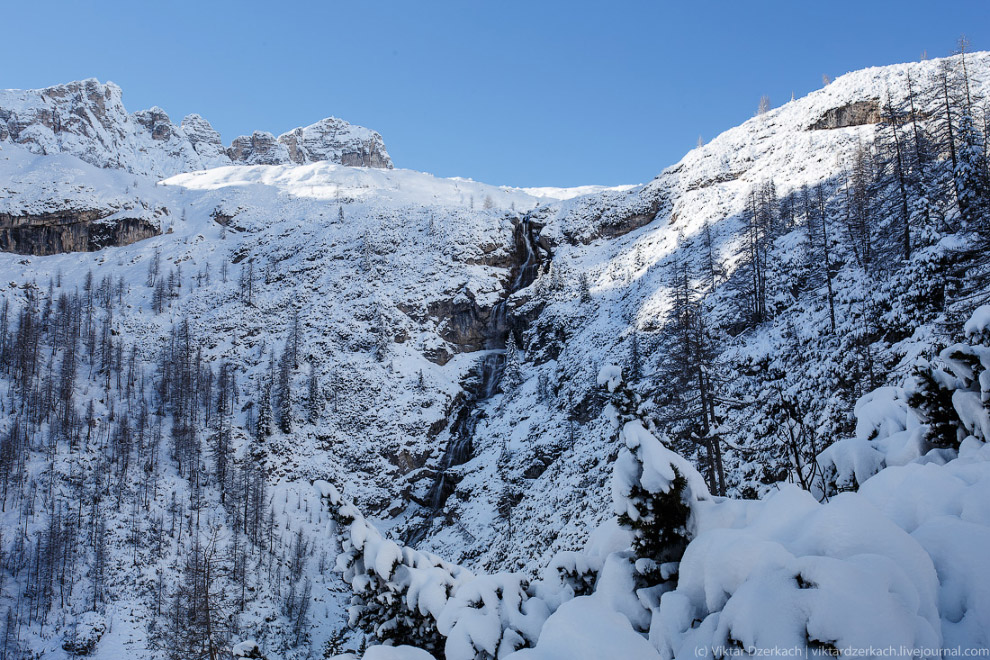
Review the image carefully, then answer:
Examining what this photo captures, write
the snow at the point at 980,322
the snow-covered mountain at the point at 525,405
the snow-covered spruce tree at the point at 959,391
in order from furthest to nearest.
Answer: the snow at the point at 980,322 < the snow-covered spruce tree at the point at 959,391 < the snow-covered mountain at the point at 525,405

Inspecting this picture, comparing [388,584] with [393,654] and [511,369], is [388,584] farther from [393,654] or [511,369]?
[511,369]

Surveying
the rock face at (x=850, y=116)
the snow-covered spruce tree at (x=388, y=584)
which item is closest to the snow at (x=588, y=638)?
the snow-covered spruce tree at (x=388, y=584)

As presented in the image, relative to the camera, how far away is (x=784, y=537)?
410cm

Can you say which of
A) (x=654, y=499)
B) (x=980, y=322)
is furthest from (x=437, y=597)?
(x=980, y=322)

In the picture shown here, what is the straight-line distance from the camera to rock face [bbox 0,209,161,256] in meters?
107

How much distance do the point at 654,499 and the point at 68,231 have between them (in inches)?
5553

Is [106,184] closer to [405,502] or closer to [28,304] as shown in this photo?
[28,304]

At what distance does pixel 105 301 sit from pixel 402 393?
58.4m

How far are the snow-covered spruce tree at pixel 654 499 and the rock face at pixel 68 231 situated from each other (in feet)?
444

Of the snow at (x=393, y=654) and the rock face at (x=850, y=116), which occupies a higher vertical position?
the rock face at (x=850, y=116)

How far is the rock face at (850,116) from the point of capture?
213 feet

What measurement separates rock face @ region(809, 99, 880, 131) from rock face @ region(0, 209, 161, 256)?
5056 inches

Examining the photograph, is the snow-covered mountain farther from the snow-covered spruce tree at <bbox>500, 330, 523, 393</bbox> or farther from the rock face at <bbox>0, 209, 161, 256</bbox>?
the rock face at <bbox>0, 209, 161, 256</bbox>

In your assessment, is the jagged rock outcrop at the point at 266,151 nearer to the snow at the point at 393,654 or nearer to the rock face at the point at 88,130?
the rock face at the point at 88,130
